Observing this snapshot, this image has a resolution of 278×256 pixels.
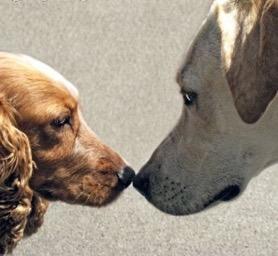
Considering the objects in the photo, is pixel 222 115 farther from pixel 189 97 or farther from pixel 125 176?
pixel 125 176

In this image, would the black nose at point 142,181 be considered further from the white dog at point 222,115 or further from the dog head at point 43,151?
the dog head at point 43,151

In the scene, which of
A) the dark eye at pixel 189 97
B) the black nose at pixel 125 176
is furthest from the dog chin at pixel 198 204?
the dark eye at pixel 189 97

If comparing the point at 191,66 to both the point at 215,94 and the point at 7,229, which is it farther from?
the point at 7,229

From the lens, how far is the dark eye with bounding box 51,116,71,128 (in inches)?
140

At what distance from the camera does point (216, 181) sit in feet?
12.3

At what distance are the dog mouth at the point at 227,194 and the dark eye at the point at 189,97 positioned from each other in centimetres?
42

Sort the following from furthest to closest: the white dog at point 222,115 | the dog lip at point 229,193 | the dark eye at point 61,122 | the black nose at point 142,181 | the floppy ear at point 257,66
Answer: the black nose at point 142,181 → the dog lip at point 229,193 → the dark eye at point 61,122 → the white dog at point 222,115 → the floppy ear at point 257,66

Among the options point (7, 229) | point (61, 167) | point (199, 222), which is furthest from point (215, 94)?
point (199, 222)

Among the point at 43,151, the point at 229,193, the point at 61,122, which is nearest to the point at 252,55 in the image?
the point at 229,193

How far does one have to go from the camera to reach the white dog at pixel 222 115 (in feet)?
10.6

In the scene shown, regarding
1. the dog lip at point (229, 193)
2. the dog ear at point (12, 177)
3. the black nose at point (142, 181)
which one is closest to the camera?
the dog ear at point (12, 177)

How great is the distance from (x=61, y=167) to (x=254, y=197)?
2193 millimetres

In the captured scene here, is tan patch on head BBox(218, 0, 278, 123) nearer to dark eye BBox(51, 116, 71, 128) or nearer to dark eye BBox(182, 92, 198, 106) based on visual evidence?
dark eye BBox(182, 92, 198, 106)

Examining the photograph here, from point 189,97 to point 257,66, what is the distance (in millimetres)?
509
